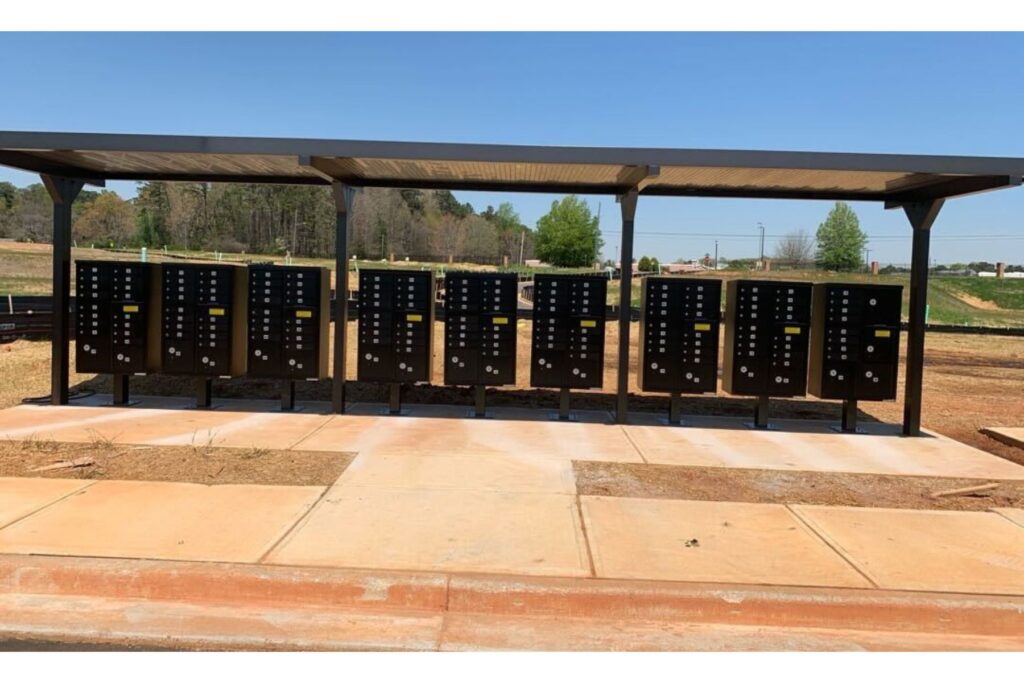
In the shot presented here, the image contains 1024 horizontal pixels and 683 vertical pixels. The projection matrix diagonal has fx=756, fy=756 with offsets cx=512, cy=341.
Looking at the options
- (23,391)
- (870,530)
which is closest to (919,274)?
(870,530)

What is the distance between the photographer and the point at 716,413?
36.8ft

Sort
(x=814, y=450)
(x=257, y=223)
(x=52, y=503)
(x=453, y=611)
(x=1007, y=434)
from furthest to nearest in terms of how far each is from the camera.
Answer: (x=257, y=223) < (x=1007, y=434) < (x=814, y=450) < (x=52, y=503) < (x=453, y=611)

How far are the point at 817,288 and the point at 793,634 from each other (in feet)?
21.2

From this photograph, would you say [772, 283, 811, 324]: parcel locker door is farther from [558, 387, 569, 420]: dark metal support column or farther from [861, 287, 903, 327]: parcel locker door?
[558, 387, 569, 420]: dark metal support column

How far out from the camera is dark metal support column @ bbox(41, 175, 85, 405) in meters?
9.91

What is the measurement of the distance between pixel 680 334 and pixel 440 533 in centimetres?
530

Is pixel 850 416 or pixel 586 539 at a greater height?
pixel 850 416

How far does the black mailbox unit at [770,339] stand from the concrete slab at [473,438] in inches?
74.4

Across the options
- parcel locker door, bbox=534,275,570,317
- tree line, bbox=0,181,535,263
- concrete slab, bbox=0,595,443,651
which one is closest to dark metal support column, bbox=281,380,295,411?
parcel locker door, bbox=534,275,570,317

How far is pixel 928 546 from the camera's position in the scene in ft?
18.3

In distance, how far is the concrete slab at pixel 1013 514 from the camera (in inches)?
250

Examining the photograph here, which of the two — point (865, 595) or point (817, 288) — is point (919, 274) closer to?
point (817, 288)

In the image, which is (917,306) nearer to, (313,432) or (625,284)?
(625,284)

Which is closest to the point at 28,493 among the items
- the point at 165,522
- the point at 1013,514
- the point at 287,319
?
the point at 165,522
